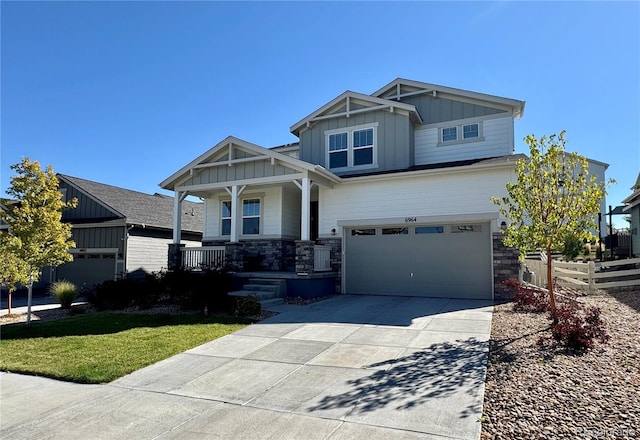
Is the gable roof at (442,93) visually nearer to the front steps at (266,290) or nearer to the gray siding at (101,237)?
the front steps at (266,290)

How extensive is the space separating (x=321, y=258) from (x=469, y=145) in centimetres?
706

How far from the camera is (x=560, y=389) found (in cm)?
433

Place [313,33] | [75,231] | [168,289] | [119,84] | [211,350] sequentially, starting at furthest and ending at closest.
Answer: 1. [75,231]
2. [119,84]
3. [168,289]
4. [313,33]
5. [211,350]

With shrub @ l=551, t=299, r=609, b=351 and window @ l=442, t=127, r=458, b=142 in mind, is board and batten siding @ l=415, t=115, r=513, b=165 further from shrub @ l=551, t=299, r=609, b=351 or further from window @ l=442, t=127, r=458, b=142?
shrub @ l=551, t=299, r=609, b=351

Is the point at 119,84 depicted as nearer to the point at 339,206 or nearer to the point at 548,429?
the point at 339,206

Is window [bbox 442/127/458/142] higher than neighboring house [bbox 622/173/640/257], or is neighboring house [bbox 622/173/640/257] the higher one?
window [bbox 442/127/458/142]

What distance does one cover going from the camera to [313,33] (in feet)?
36.7

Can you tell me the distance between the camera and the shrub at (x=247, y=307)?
9586mm

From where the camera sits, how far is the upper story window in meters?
14.5

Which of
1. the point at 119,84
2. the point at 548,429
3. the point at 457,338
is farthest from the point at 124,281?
the point at 548,429

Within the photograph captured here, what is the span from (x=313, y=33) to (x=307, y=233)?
601cm

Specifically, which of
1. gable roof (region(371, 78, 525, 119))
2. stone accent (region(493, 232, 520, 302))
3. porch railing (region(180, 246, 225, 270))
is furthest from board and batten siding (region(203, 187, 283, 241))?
stone accent (region(493, 232, 520, 302))

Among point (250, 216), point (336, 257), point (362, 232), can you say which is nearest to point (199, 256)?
point (250, 216)

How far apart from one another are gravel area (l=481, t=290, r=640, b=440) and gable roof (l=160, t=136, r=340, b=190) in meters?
7.65
